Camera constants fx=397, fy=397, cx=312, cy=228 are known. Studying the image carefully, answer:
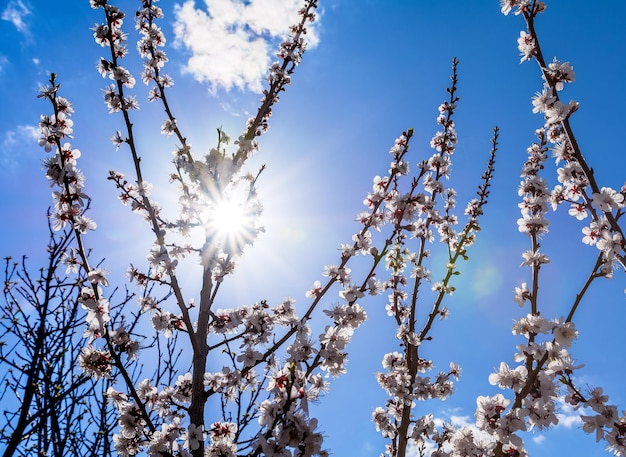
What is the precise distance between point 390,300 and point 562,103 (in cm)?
426

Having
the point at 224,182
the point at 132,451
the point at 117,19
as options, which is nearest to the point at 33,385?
the point at 132,451

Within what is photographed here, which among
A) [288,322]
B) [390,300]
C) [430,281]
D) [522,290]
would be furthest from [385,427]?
[522,290]

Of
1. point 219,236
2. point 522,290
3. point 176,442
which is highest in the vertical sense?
point 219,236

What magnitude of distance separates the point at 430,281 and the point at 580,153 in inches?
129

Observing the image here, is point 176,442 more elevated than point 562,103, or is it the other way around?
point 562,103

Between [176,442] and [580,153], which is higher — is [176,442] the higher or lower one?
the lower one

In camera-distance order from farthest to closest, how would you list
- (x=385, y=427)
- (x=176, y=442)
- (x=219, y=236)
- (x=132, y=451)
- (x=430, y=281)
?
(x=385, y=427) < (x=430, y=281) < (x=219, y=236) < (x=132, y=451) < (x=176, y=442)

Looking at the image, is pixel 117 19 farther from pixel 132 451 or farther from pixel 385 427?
pixel 385 427

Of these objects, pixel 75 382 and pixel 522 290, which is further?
pixel 75 382

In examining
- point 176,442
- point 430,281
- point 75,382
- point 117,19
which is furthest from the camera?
point 430,281

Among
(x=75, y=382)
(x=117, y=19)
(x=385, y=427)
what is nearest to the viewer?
(x=75, y=382)

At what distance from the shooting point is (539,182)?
209 inches

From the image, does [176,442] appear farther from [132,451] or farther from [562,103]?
[562,103]

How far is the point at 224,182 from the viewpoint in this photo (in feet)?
19.0
